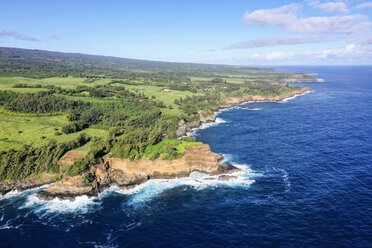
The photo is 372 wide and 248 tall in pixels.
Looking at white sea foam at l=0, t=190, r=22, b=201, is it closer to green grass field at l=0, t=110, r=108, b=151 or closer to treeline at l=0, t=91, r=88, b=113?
green grass field at l=0, t=110, r=108, b=151

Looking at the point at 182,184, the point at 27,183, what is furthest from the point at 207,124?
the point at 27,183

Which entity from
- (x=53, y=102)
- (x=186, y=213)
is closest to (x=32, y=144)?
(x=53, y=102)

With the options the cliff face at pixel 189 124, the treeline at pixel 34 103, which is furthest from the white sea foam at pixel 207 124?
the treeline at pixel 34 103

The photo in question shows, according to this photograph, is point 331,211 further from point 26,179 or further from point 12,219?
point 26,179

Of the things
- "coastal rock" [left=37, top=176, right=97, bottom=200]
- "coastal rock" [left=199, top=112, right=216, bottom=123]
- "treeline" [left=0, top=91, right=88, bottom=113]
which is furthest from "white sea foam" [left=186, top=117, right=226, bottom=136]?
"treeline" [left=0, top=91, right=88, bottom=113]

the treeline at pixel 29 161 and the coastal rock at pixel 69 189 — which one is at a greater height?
the treeline at pixel 29 161

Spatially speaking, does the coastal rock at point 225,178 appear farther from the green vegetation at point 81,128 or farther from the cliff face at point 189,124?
the cliff face at point 189,124
